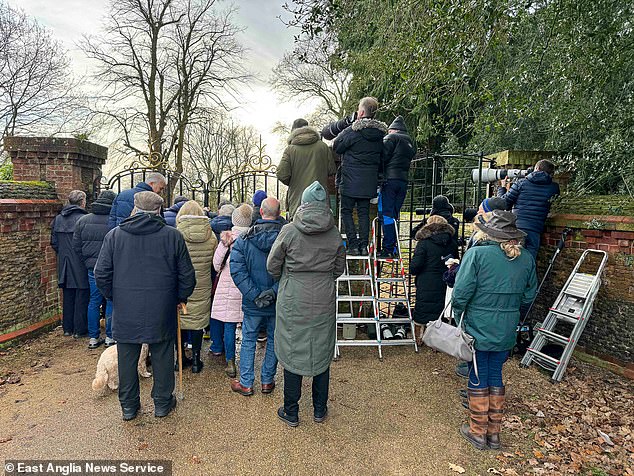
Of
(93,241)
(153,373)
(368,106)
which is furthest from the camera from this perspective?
(93,241)

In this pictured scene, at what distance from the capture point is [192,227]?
4.27m

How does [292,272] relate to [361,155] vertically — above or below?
below

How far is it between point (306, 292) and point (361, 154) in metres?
2.28

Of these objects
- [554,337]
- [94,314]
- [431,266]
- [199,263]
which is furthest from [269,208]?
[554,337]

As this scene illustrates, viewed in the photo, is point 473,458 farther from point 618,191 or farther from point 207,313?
point 618,191

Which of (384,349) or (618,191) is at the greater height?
(618,191)

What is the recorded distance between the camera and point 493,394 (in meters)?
3.31

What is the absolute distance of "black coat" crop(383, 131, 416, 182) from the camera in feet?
17.0

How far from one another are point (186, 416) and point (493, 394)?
2654 millimetres

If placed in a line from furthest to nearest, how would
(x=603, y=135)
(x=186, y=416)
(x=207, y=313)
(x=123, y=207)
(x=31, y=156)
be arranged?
1. (x=31, y=156)
2. (x=603, y=135)
3. (x=123, y=207)
4. (x=207, y=313)
5. (x=186, y=416)

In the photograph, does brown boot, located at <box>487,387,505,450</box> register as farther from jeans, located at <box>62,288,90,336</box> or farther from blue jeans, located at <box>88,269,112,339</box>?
jeans, located at <box>62,288,90,336</box>

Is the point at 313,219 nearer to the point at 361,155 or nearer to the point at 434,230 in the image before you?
the point at 361,155

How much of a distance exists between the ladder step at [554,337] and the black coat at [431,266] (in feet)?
3.80

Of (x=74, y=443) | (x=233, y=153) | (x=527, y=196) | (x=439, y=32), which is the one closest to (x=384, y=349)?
(x=527, y=196)
